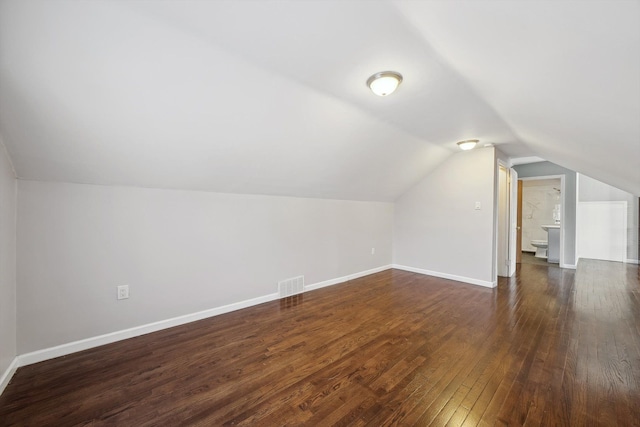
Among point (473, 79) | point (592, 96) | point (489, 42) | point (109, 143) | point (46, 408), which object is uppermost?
point (473, 79)

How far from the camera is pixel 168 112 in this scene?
1850 millimetres

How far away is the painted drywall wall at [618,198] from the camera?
19.5ft

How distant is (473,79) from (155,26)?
2141 mm

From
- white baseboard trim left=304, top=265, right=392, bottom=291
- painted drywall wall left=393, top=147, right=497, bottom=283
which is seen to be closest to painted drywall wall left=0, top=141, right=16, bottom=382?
white baseboard trim left=304, top=265, right=392, bottom=291

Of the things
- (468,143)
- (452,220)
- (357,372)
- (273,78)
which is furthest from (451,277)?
(273,78)

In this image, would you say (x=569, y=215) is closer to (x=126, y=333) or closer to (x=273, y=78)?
(x=273, y=78)

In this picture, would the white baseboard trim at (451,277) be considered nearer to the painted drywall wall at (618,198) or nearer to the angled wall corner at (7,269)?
the painted drywall wall at (618,198)

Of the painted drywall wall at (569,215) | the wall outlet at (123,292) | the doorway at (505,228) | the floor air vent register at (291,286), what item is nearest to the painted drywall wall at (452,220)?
the doorway at (505,228)

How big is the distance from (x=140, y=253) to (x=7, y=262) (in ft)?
2.64

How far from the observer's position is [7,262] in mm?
1759

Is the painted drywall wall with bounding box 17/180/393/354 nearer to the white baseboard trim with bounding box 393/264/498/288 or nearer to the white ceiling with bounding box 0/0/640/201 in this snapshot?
the white ceiling with bounding box 0/0/640/201

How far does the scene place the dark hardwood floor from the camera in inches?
58.7

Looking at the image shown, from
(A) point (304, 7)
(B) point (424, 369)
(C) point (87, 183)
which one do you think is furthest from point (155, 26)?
(B) point (424, 369)

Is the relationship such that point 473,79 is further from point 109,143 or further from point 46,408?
point 46,408
